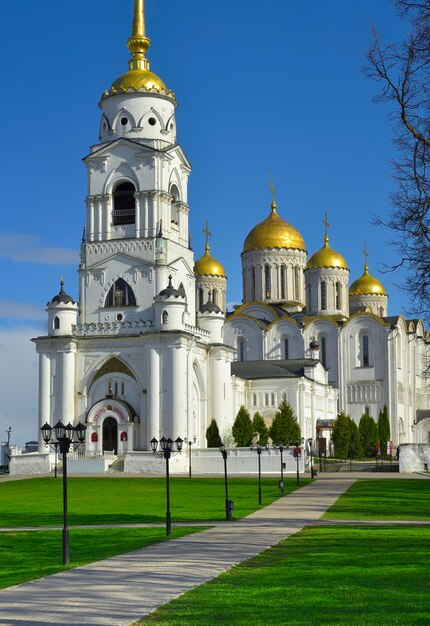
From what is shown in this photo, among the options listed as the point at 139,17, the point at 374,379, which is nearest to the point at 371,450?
the point at 374,379

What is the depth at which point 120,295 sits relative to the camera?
69812mm

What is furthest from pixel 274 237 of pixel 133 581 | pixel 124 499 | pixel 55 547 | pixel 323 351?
pixel 133 581

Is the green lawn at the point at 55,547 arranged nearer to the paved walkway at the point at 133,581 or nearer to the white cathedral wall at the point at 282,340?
the paved walkway at the point at 133,581

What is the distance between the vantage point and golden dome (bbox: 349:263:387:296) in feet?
336

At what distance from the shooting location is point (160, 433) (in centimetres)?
6556

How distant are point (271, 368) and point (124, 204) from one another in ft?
70.0

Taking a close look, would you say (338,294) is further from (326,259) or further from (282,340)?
(282,340)

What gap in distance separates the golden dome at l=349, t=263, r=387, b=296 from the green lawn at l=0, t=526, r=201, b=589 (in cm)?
7754

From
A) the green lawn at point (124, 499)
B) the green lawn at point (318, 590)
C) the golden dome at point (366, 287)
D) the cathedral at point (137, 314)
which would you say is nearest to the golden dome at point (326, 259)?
the golden dome at point (366, 287)

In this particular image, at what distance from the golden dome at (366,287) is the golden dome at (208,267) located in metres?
12.6

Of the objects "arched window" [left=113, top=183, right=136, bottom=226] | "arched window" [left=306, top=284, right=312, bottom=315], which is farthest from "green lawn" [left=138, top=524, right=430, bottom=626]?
"arched window" [left=306, top=284, right=312, bottom=315]

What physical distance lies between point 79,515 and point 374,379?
2424 inches

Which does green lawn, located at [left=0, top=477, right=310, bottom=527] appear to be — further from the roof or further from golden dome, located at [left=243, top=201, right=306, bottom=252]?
golden dome, located at [left=243, top=201, right=306, bottom=252]

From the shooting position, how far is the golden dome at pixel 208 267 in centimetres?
10069
